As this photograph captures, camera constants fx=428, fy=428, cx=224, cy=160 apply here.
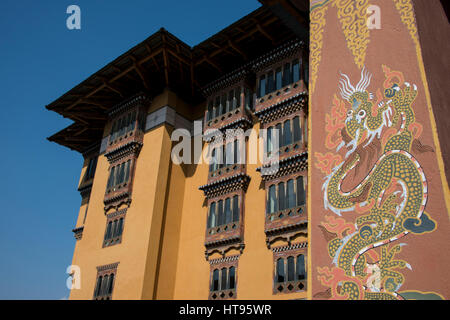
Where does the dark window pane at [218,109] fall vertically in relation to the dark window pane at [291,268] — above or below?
above

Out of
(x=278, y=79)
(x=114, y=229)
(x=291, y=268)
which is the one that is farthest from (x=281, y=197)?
(x=114, y=229)

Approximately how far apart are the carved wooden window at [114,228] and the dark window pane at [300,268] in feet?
26.7

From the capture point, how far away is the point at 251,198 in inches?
648

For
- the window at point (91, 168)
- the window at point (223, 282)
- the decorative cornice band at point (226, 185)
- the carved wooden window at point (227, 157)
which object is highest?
the window at point (91, 168)

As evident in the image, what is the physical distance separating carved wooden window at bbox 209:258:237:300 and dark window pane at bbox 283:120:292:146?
189 inches

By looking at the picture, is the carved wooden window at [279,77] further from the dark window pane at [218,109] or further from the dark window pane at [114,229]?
the dark window pane at [114,229]

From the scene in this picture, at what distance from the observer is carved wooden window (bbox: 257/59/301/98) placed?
54.7 ft

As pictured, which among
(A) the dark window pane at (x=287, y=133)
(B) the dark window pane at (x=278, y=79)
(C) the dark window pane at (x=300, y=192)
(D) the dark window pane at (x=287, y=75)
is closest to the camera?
(C) the dark window pane at (x=300, y=192)

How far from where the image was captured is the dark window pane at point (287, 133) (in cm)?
1589

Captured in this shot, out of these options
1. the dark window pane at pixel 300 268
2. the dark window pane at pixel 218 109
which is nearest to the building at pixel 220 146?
the dark window pane at pixel 300 268

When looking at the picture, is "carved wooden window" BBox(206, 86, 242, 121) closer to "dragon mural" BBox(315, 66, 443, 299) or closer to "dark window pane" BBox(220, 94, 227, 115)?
"dark window pane" BBox(220, 94, 227, 115)

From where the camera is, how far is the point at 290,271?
14023 mm

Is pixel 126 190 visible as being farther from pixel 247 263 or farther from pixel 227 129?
pixel 247 263

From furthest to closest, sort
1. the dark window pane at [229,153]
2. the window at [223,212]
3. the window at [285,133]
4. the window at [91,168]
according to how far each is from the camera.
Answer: the window at [91,168], the dark window pane at [229,153], the window at [223,212], the window at [285,133]
